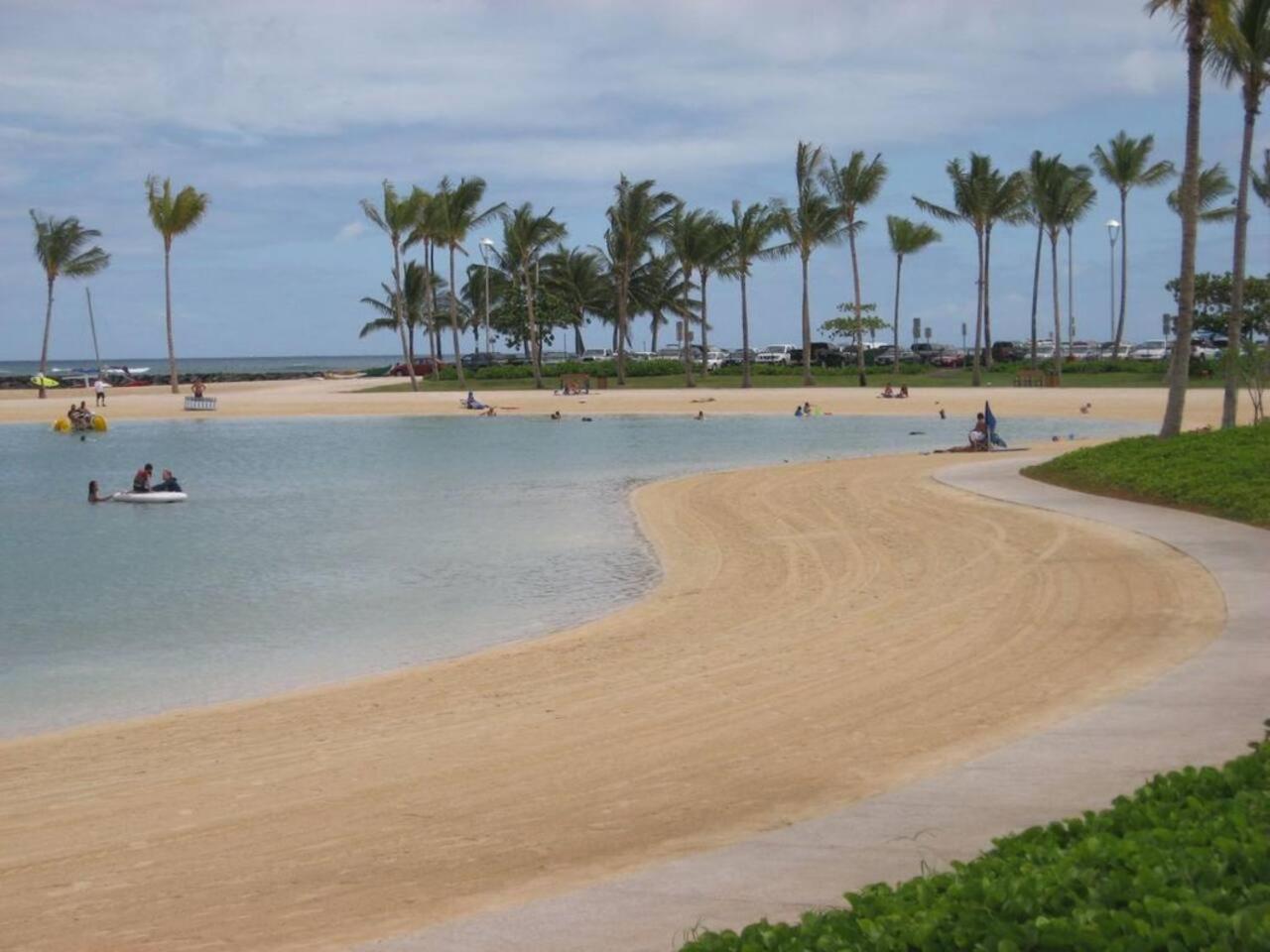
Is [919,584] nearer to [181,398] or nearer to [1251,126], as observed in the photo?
[1251,126]

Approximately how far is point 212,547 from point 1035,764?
57.1ft

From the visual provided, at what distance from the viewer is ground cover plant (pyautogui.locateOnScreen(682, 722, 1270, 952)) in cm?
374

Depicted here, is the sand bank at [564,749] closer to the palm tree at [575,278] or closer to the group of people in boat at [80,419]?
the group of people in boat at [80,419]

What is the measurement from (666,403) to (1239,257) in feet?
108

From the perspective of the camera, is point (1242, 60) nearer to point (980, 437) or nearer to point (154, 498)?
point (980, 437)

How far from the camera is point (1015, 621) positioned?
12.3 metres

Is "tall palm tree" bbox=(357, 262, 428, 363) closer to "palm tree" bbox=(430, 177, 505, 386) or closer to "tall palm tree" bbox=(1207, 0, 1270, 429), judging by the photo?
"palm tree" bbox=(430, 177, 505, 386)

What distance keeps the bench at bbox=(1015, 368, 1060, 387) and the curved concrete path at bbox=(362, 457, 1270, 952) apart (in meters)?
52.1

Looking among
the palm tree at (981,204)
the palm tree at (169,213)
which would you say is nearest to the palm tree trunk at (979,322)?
the palm tree at (981,204)

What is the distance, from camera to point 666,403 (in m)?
58.6

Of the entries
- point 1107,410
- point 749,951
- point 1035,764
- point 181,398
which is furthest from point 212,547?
point 181,398

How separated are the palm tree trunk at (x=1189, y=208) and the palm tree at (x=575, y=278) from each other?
210ft

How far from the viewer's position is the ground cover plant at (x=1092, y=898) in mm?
3740

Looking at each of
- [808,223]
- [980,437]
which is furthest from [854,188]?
Answer: [980,437]
